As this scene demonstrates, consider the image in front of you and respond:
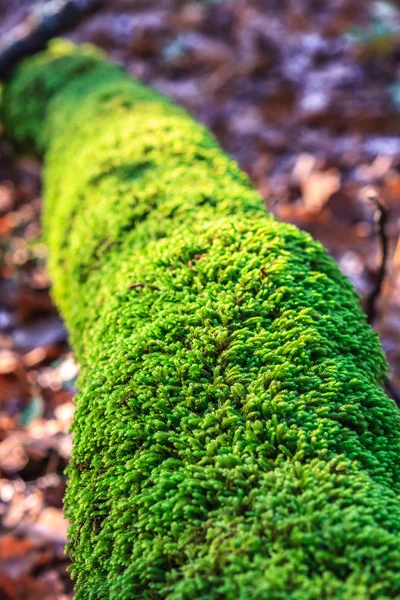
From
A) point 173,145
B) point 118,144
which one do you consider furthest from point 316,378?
point 118,144

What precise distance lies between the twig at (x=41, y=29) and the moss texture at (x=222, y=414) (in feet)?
13.8

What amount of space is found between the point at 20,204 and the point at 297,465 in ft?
15.8

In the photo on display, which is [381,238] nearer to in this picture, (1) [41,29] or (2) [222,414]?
(2) [222,414]

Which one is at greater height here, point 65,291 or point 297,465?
point 65,291

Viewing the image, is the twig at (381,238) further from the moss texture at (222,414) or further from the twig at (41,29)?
the twig at (41,29)

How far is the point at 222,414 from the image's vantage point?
1.11 meters

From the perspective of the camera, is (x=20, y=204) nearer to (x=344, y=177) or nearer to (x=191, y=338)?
(x=344, y=177)

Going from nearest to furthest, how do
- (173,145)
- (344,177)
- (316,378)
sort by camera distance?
(316,378), (173,145), (344,177)

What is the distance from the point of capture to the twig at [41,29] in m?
5.25

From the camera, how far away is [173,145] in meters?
2.47

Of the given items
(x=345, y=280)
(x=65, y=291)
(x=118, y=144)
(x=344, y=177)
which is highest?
(x=344, y=177)

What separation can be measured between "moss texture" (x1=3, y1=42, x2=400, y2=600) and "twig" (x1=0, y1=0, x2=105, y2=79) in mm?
4211

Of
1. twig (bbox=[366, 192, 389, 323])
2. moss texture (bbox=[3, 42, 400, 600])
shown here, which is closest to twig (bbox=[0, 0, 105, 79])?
moss texture (bbox=[3, 42, 400, 600])

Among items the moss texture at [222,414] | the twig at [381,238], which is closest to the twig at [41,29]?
the moss texture at [222,414]
